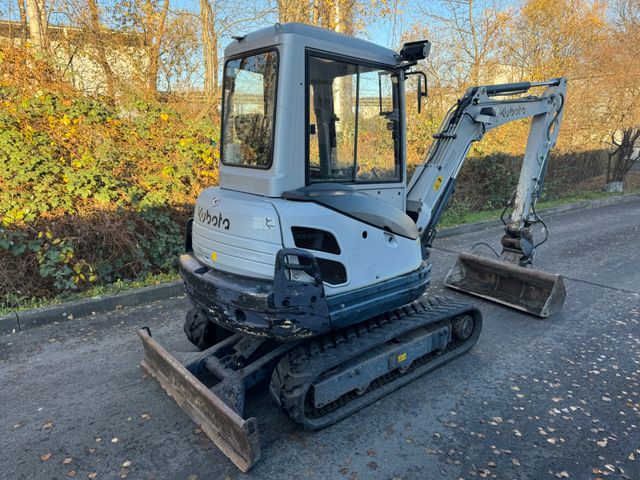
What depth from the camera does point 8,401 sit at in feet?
11.2

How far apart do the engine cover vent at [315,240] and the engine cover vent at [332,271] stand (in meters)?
0.08

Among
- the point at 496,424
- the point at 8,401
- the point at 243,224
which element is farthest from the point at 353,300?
the point at 8,401

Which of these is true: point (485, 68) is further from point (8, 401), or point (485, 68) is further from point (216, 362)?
point (8, 401)

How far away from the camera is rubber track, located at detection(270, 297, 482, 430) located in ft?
9.79

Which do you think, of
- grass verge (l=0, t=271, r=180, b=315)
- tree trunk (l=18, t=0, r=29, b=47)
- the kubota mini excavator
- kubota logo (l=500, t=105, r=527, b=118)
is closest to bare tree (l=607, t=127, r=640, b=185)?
kubota logo (l=500, t=105, r=527, b=118)

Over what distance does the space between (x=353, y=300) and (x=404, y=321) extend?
72 cm

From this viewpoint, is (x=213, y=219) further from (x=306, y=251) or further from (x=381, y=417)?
(x=381, y=417)

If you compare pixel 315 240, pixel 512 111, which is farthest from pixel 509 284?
pixel 315 240

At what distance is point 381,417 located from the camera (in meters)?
3.24

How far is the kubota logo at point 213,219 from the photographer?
10.2 feet

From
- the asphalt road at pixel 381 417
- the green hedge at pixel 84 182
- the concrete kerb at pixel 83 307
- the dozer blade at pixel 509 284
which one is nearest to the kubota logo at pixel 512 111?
the dozer blade at pixel 509 284

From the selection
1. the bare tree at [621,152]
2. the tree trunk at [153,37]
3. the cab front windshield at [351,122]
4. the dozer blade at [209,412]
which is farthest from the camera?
the bare tree at [621,152]

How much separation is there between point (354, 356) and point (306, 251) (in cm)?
91

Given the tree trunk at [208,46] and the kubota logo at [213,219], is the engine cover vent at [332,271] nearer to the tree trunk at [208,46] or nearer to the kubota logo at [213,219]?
the kubota logo at [213,219]
